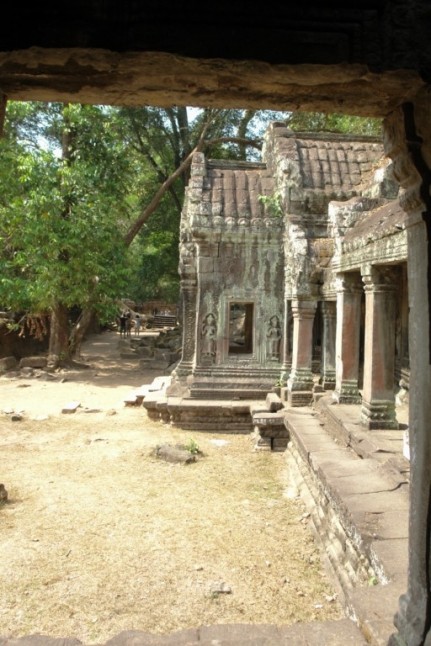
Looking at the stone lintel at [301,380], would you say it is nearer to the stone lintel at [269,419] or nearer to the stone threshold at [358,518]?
the stone lintel at [269,419]

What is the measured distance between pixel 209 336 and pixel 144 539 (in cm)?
573

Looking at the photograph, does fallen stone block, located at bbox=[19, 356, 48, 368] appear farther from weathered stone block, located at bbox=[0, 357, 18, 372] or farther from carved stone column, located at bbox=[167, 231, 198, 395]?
carved stone column, located at bbox=[167, 231, 198, 395]

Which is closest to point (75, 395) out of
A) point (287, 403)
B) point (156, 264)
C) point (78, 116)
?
point (287, 403)

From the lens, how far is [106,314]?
51.8ft

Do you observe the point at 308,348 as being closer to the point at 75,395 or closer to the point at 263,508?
the point at 263,508

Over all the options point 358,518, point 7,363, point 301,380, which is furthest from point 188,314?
point 7,363

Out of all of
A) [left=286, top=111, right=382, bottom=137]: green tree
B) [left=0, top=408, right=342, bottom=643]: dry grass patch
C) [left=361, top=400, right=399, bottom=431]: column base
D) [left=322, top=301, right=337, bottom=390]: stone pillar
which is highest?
[left=286, top=111, right=382, bottom=137]: green tree

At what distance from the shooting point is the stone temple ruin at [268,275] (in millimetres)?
9102

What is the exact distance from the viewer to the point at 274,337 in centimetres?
1050

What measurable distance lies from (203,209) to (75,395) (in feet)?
18.5

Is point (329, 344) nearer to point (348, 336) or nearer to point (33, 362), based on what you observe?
point (348, 336)

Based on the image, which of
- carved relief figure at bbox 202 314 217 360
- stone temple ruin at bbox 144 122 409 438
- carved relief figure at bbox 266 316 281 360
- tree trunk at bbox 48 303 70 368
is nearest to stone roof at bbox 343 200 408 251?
stone temple ruin at bbox 144 122 409 438

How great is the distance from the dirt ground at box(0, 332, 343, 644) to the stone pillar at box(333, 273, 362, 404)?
1494 mm

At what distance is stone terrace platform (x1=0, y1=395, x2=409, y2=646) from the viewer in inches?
107
